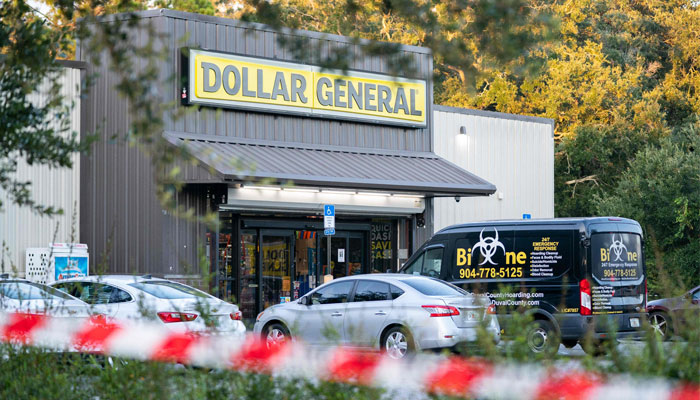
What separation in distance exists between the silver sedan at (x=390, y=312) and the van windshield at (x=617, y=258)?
2.21 m

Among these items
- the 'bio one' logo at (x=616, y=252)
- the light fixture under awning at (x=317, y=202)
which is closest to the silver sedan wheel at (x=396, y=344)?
the 'bio one' logo at (x=616, y=252)

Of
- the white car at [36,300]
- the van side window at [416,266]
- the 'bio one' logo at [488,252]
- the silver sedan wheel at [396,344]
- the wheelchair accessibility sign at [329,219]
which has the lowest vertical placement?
the silver sedan wheel at [396,344]

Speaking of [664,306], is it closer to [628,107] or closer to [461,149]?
[461,149]

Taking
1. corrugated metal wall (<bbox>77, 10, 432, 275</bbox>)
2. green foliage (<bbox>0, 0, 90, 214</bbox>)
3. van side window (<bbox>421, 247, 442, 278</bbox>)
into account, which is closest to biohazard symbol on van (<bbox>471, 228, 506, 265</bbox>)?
van side window (<bbox>421, 247, 442, 278</bbox>)

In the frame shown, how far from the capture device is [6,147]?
791 centimetres

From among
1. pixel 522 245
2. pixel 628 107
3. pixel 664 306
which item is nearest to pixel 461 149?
pixel 664 306

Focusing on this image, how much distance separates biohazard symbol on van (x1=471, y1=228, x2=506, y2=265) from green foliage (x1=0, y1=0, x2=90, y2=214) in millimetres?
11535

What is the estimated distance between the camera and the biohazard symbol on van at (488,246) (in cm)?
1914

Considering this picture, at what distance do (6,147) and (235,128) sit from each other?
660 inches

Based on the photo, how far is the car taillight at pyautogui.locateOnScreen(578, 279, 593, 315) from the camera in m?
17.8

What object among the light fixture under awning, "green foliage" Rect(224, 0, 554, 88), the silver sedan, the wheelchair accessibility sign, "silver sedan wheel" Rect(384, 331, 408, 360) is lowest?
"silver sedan wheel" Rect(384, 331, 408, 360)

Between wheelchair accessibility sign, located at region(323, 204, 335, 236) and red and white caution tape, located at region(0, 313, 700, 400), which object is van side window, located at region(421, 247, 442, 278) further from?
red and white caution tape, located at region(0, 313, 700, 400)

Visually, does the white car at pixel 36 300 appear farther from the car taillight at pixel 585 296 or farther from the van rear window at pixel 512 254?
the car taillight at pixel 585 296

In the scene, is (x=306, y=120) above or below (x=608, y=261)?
above
